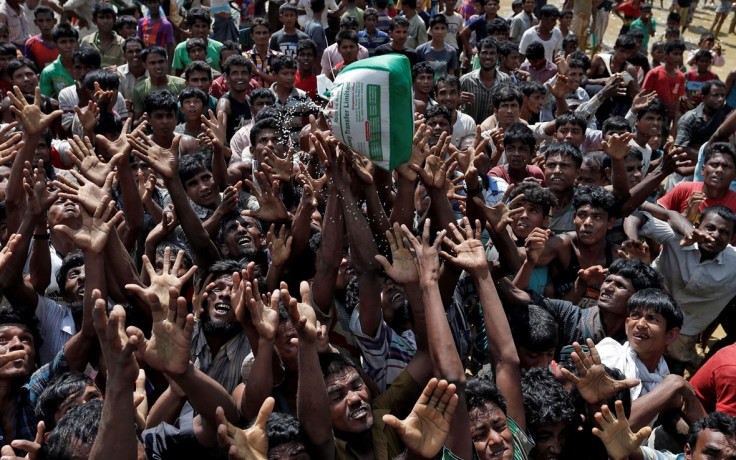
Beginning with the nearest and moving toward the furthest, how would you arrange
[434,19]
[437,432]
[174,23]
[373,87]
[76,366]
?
[437,432]
[76,366]
[373,87]
[434,19]
[174,23]

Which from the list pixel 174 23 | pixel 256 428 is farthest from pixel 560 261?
pixel 174 23

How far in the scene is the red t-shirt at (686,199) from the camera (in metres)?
6.19

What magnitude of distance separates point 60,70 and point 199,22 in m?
2.25

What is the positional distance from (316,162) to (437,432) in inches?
123

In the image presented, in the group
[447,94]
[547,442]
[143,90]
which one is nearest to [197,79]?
[143,90]

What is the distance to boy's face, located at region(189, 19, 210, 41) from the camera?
10.2m

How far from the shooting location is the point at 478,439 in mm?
3365

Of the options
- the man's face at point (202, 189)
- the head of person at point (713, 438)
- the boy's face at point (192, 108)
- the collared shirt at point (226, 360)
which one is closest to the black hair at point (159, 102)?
the boy's face at point (192, 108)

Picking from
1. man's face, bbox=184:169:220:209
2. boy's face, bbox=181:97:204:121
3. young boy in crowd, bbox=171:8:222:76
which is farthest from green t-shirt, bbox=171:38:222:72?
man's face, bbox=184:169:220:209

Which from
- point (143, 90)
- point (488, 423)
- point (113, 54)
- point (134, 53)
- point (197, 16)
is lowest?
point (113, 54)

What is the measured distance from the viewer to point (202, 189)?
548cm

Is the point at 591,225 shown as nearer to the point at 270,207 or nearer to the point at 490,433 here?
the point at 270,207

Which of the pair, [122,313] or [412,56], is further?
[412,56]

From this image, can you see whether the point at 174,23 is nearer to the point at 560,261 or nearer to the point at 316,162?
the point at 316,162
